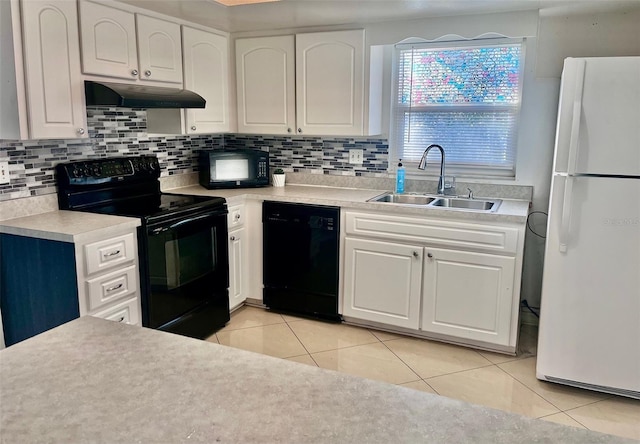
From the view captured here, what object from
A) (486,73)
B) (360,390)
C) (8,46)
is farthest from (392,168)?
(360,390)

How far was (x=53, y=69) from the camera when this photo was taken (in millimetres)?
2379

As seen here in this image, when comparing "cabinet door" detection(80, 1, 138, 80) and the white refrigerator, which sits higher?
"cabinet door" detection(80, 1, 138, 80)

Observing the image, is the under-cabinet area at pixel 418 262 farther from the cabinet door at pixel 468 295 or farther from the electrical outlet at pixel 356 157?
the electrical outlet at pixel 356 157

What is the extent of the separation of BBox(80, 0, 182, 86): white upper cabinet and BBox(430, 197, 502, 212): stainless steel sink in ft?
6.18

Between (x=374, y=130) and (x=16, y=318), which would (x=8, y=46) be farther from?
(x=374, y=130)

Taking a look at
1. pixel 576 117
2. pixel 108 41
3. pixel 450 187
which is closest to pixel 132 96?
pixel 108 41

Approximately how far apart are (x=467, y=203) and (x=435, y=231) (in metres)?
0.46

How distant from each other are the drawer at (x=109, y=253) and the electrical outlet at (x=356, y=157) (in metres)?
1.77

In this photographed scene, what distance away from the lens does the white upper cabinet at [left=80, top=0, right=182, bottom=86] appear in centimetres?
255

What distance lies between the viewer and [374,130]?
11.4ft

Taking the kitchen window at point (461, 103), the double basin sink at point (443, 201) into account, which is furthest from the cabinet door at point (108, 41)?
the kitchen window at point (461, 103)

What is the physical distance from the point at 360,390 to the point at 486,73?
113 inches

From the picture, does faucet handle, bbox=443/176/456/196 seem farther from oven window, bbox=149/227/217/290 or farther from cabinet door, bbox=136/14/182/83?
cabinet door, bbox=136/14/182/83

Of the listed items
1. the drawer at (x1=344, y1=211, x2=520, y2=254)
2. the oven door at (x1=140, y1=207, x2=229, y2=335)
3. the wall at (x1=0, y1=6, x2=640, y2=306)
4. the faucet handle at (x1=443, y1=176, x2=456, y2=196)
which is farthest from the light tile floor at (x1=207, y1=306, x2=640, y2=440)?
the faucet handle at (x1=443, y1=176, x2=456, y2=196)
